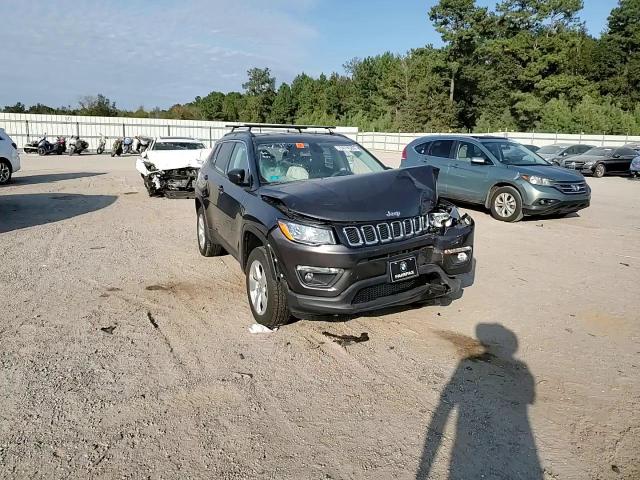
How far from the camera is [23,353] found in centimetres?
397

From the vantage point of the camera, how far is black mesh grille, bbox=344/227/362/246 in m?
3.93

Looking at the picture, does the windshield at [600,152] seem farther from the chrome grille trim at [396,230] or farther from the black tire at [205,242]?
the chrome grille trim at [396,230]

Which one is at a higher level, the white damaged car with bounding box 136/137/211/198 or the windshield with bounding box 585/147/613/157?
the windshield with bounding box 585/147/613/157

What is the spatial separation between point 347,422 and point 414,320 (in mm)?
1831

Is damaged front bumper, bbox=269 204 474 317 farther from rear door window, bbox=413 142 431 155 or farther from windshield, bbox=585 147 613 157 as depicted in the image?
windshield, bbox=585 147 613 157

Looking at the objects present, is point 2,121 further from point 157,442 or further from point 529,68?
point 529,68

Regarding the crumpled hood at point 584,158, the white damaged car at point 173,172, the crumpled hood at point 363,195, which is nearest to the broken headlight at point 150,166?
the white damaged car at point 173,172

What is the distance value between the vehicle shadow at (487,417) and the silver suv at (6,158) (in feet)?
49.5

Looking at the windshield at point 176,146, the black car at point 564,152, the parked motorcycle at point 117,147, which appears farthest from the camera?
the parked motorcycle at point 117,147

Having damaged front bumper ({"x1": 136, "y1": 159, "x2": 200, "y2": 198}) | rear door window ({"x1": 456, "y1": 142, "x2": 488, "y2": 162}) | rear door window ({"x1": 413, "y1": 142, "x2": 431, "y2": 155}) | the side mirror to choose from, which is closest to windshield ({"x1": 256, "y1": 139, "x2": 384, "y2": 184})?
the side mirror

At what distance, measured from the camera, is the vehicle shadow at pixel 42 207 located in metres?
9.45

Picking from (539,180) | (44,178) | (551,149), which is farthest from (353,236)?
(551,149)

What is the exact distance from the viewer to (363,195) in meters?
4.28

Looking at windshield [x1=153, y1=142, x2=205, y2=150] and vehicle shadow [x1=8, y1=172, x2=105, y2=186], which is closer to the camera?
windshield [x1=153, y1=142, x2=205, y2=150]
